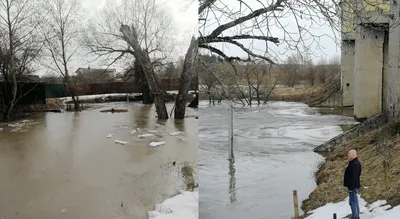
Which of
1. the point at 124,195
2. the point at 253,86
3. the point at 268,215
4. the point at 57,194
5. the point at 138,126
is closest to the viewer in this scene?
the point at 57,194

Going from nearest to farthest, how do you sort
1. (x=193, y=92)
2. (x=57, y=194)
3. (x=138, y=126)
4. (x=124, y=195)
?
(x=57, y=194)
(x=124, y=195)
(x=138, y=126)
(x=193, y=92)

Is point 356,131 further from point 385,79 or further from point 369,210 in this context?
point 369,210

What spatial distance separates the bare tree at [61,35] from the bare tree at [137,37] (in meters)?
0.05

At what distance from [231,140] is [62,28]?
3111mm

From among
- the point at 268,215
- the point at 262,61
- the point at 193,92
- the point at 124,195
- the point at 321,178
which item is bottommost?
the point at 268,215

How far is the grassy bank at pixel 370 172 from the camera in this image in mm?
1906

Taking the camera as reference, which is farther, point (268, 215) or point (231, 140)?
point (231, 140)

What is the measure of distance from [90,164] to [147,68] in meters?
0.38

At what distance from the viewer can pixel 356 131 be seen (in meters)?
2.79

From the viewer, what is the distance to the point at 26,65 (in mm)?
1013

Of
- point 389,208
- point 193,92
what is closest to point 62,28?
point 193,92

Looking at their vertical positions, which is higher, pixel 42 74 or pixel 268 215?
pixel 42 74

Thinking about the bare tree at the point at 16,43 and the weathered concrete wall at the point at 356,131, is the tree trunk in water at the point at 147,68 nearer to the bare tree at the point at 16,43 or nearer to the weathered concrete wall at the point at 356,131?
the bare tree at the point at 16,43

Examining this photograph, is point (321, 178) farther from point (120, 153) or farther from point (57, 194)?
point (57, 194)
